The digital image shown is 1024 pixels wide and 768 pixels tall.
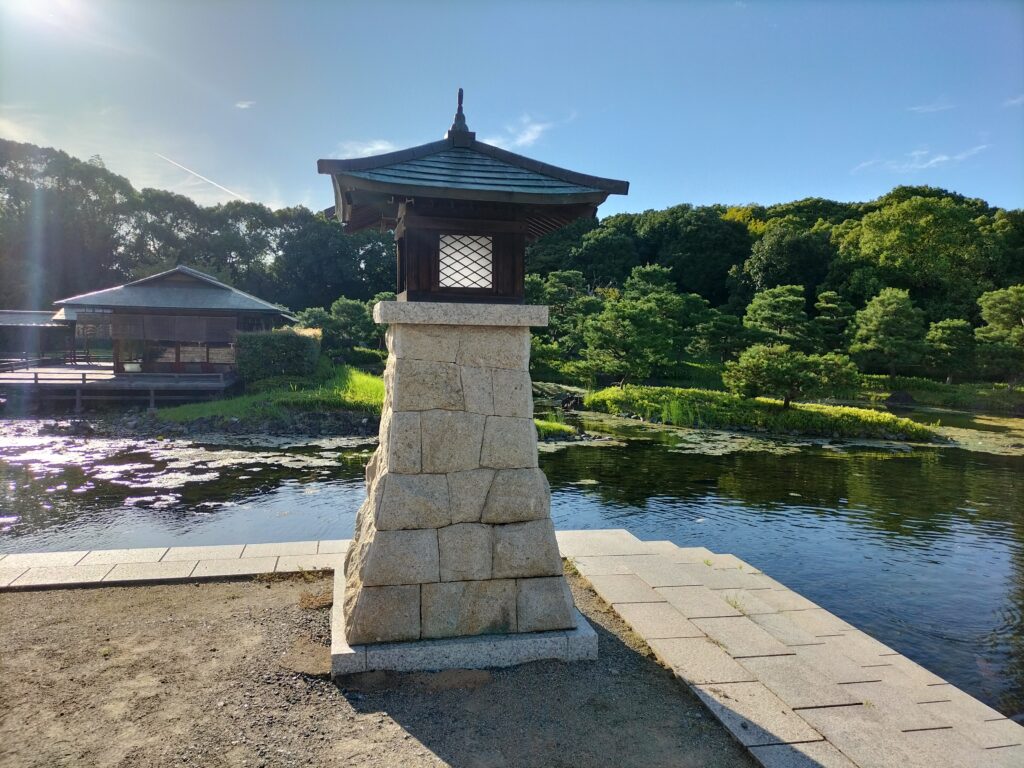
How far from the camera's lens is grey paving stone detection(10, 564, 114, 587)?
5.26 m

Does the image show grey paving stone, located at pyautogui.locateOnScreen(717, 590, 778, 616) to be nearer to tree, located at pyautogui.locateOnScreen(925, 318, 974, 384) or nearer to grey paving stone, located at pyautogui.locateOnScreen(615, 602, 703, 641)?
grey paving stone, located at pyautogui.locateOnScreen(615, 602, 703, 641)

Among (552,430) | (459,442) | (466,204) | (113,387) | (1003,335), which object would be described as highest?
(1003,335)

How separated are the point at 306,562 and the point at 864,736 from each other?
471 centimetres

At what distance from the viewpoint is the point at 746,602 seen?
18.3 feet

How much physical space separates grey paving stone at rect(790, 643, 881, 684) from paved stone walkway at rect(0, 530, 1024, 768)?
14 millimetres

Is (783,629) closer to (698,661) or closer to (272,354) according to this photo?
(698,661)

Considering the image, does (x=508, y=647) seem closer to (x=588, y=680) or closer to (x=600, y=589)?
(x=588, y=680)

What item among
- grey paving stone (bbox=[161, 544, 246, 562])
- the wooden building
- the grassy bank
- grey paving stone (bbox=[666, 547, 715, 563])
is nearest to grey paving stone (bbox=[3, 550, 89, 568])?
grey paving stone (bbox=[161, 544, 246, 562])

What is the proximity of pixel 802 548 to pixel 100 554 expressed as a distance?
833 centimetres

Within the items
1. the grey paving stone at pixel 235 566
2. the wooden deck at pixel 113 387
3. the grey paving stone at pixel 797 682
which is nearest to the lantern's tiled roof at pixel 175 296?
the wooden deck at pixel 113 387

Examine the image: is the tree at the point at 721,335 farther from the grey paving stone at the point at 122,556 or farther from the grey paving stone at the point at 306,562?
the grey paving stone at the point at 122,556

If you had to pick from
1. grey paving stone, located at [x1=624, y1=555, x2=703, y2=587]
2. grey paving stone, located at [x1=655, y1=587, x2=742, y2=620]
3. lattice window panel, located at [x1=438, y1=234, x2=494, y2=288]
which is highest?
lattice window panel, located at [x1=438, y1=234, x2=494, y2=288]

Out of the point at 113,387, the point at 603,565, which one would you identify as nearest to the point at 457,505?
the point at 603,565

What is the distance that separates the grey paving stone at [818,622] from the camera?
5.21 metres
